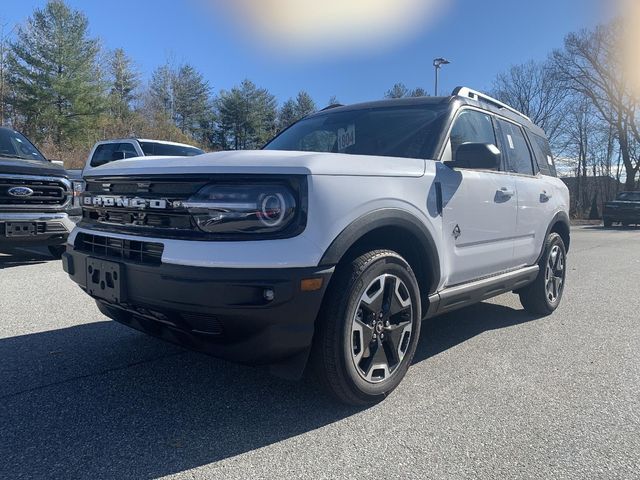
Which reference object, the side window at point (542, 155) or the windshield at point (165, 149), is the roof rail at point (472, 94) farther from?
the windshield at point (165, 149)

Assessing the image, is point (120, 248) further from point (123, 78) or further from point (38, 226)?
point (123, 78)

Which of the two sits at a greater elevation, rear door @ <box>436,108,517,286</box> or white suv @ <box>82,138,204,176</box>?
white suv @ <box>82,138,204,176</box>

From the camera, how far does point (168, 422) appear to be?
2611 mm

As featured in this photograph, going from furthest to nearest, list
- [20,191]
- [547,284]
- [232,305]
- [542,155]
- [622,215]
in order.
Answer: [622,215], [20,191], [542,155], [547,284], [232,305]

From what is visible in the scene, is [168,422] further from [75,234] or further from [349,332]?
[75,234]

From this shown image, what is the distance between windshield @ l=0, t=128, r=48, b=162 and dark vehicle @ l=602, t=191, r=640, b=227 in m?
25.7

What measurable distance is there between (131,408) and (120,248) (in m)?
0.87

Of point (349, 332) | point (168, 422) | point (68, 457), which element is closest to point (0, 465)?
point (68, 457)

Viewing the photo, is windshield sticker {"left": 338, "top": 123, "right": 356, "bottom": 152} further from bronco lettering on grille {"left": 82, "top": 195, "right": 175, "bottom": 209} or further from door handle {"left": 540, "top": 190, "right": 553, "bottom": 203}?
door handle {"left": 540, "top": 190, "right": 553, "bottom": 203}

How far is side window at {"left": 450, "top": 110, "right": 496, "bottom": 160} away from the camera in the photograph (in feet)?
12.2

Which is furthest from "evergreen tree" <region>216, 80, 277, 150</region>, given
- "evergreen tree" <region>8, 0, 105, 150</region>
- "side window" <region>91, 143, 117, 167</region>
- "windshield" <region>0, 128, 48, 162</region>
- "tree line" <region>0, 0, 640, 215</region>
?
"windshield" <region>0, 128, 48, 162</region>

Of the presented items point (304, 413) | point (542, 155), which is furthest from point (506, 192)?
point (304, 413)

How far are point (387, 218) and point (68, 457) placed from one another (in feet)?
6.28

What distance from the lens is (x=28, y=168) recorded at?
22.2 feet
